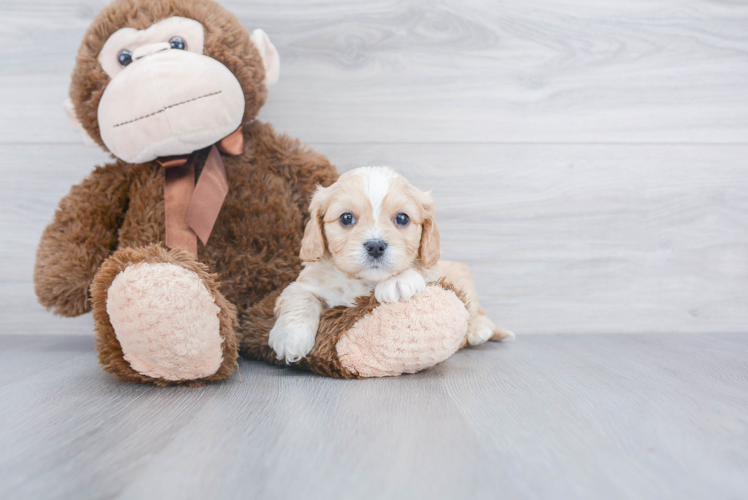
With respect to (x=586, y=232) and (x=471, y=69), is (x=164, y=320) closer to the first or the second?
(x=471, y=69)

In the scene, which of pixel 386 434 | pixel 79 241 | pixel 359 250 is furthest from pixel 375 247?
pixel 79 241

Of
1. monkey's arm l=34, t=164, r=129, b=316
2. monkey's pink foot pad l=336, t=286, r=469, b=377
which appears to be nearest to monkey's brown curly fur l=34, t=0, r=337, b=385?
monkey's arm l=34, t=164, r=129, b=316

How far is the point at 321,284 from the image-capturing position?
39.2 inches

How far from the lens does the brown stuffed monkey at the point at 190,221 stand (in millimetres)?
812

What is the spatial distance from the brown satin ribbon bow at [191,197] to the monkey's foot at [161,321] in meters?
0.15

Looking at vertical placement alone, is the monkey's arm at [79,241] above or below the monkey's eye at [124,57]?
below

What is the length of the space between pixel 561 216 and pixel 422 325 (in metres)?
0.74

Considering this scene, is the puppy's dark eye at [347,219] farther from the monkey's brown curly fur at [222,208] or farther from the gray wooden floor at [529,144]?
the gray wooden floor at [529,144]

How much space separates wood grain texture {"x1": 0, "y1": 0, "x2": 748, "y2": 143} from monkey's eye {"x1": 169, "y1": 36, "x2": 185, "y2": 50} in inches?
Result: 14.0

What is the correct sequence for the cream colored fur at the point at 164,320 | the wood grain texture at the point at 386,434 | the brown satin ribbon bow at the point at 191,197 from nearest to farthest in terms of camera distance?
the wood grain texture at the point at 386,434 → the cream colored fur at the point at 164,320 → the brown satin ribbon bow at the point at 191,197

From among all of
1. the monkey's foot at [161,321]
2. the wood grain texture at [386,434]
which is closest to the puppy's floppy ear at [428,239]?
the wood grain texture at [386,434]

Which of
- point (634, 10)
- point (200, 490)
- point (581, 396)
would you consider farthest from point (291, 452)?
point (634, 10)

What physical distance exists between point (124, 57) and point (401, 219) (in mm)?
669

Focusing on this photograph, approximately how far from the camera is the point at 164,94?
94 cm
